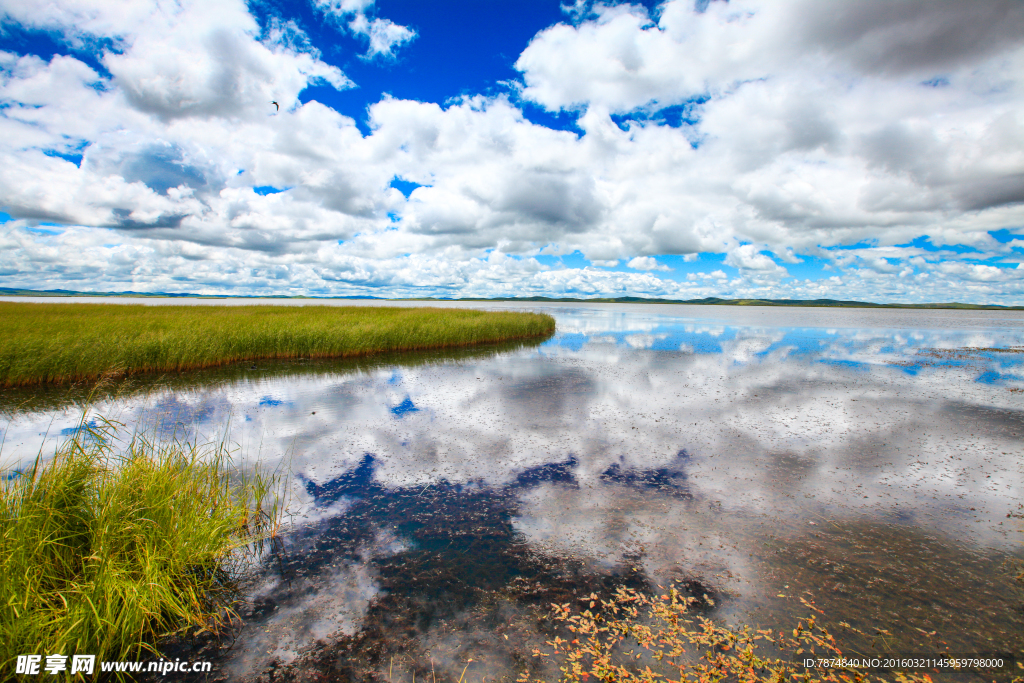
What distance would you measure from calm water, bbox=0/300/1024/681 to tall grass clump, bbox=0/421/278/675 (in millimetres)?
657

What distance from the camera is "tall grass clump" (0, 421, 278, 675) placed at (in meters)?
3.61

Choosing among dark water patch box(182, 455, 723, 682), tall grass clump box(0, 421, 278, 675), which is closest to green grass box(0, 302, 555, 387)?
tall grass clump box(0, 421, 278, 675)

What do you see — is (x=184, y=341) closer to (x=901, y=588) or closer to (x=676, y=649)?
(x=676, y=649)

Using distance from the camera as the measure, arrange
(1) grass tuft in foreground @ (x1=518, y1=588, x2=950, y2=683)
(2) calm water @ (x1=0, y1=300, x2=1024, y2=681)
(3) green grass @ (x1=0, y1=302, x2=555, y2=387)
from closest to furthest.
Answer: (1) grass tuft in foreground @ (x1=518, y1=588, x2=950, y2=683) < (2) calm water @ (x1=0, y1=300, x2=1024, y2=681) < (3) green grass @ (x1=0, y1=302, x2=555, y2=387)

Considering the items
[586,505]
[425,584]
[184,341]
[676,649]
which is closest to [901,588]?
[676,649]

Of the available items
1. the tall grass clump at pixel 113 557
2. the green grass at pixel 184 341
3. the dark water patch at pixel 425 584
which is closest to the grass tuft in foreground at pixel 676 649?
the dark water patch at pixel 425 584

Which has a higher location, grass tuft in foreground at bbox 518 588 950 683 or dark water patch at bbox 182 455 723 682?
grass tuft in foreground at bbox 518 588 950 683

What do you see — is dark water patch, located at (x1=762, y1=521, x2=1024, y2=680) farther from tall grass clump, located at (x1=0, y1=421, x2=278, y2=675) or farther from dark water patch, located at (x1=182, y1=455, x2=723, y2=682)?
tall grass clump, located at (x1=0, y1=421, x2=278, y2=675)

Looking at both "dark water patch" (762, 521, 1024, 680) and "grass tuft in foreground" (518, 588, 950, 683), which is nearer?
"grass tuft in foreground" (518, 588, 950, 683)

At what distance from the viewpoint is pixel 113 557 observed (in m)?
4.26

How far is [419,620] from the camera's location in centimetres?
446

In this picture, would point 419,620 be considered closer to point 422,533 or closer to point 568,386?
point 422,533

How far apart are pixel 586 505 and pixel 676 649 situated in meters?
2.97

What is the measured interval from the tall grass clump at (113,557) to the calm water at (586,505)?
2.16 ft
